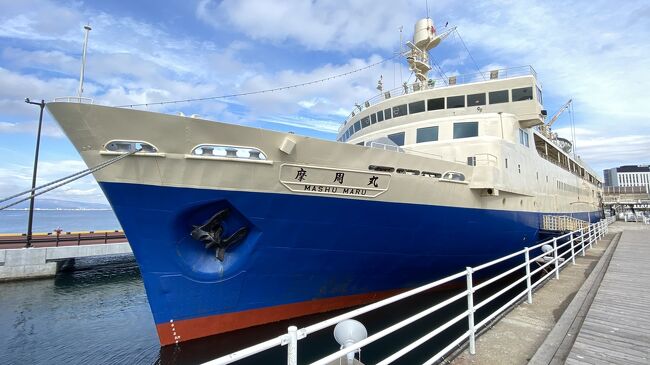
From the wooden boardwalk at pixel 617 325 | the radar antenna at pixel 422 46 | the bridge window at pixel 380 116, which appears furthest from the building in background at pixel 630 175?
the wooden boardwalk at pixel 617 325

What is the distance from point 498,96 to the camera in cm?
1218

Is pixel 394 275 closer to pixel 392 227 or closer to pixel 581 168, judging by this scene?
pixel 392 227

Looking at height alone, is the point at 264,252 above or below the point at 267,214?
below

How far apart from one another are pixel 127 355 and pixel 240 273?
3233 mm

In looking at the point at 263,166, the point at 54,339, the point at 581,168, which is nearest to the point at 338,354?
the point at 263,166

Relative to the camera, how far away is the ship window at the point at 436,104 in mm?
12336

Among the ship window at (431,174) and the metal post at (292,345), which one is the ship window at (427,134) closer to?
the ship window at (431,174)

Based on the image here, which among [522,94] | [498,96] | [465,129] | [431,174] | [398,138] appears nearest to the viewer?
[431,174]

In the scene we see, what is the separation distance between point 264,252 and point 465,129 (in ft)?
→ 25.9

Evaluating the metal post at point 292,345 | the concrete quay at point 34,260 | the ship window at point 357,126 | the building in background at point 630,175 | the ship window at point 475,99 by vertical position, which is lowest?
the concrete quay at point 34,260

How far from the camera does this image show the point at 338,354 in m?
2.46

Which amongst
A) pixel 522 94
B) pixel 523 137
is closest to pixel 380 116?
pixel 522 94

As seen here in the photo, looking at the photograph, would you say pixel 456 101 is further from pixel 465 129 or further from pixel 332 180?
pixel 332 180

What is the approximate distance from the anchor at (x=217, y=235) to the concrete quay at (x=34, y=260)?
1368 cm
